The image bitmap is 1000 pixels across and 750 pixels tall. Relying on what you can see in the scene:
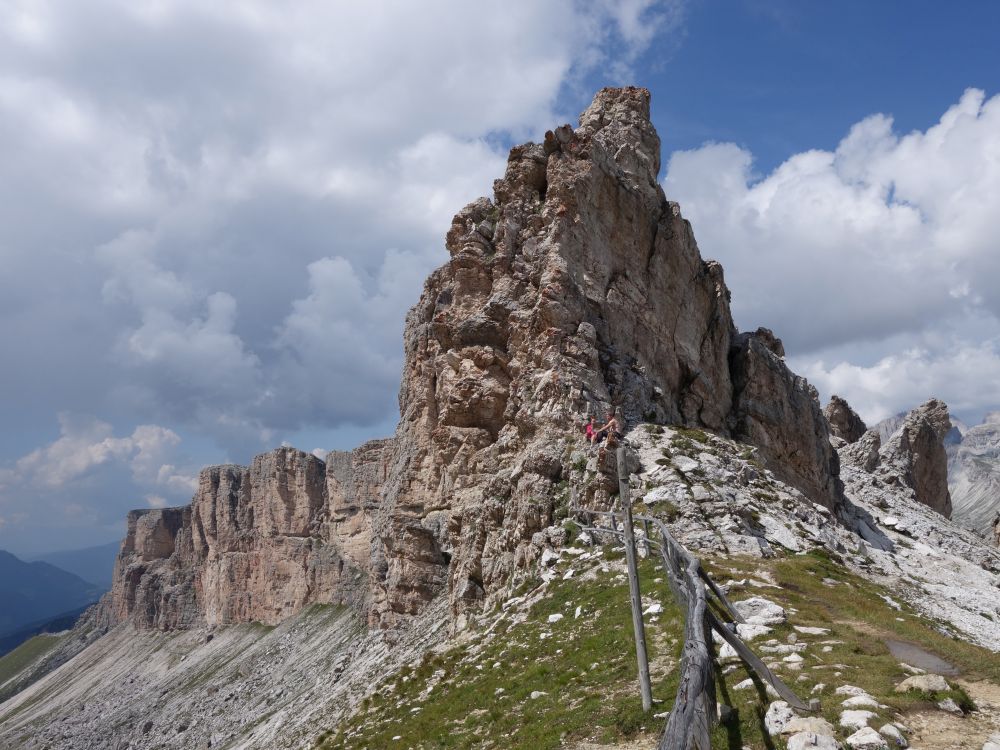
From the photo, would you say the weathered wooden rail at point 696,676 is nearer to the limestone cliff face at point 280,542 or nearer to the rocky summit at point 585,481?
the rocky summit at point 585,481

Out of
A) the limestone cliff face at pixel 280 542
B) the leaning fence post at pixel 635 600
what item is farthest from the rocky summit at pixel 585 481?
the limestone cliff face at pixel 280 542

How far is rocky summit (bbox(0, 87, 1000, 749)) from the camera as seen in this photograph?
855 inches

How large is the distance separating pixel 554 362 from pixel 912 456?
199 feet

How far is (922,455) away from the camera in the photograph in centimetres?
8200

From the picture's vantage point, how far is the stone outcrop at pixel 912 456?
77000 millimetres

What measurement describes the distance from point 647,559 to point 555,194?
3327 cm

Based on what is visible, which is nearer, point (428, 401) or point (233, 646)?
point (428, 401)

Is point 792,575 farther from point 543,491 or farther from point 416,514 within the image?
point 416,514

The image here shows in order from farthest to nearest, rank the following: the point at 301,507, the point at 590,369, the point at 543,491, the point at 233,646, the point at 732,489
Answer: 1. the point at 301,507
2. the point at 233,646
3. the point at 590,369
4. the point at 543,491
5. the point at 732,489

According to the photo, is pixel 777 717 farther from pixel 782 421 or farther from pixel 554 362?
pixel 782 421

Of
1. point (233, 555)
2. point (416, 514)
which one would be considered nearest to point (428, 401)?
point (416, 514)

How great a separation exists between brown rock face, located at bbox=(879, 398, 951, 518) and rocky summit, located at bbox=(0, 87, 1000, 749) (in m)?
0.35

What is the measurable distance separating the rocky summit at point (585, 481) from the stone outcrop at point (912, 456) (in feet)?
1.17

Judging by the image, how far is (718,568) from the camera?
24.1m
